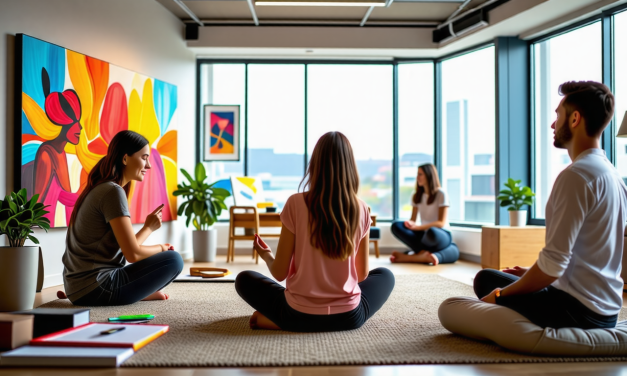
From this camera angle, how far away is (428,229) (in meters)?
6.12

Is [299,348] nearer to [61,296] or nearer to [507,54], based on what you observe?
[61,296]

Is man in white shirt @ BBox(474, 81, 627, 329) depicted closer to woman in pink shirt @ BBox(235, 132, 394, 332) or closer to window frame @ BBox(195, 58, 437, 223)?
woman in pink shirt @ BBox(235, 132, 394, 332)

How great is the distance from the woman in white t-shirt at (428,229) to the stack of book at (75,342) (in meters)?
4.10

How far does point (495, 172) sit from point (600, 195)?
175 inches

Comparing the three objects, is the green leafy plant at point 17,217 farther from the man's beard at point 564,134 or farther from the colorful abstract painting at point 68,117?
the man's beard at point 564,134

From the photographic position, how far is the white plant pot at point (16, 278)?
10.1 feet

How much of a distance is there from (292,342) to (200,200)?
4243 millimetres

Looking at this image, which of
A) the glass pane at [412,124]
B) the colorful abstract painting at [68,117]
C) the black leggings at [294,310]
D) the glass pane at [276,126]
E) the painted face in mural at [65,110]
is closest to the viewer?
the black leggings at [294,310]

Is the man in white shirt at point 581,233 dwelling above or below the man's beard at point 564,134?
below

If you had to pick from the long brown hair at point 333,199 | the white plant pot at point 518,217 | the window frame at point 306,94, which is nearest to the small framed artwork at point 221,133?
the window frame at point 306,94

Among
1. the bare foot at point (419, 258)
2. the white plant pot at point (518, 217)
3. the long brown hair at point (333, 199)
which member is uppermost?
the long brown hair at point (333, 199)

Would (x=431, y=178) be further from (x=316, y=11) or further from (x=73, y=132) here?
(x=73, y=132)

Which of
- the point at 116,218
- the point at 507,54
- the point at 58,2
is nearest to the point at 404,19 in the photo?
the point at 507,54

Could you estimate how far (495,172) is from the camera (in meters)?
6.24
